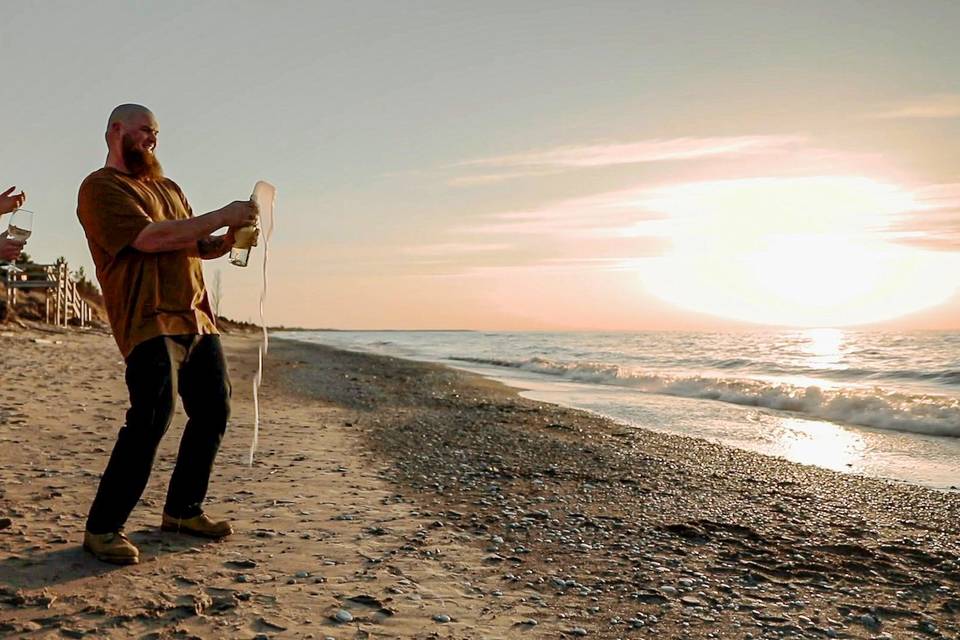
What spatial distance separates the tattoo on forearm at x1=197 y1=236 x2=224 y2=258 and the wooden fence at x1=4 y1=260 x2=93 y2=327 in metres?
21.0

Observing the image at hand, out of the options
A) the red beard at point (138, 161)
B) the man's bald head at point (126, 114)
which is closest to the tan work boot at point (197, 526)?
the red beard at point (138, 161)

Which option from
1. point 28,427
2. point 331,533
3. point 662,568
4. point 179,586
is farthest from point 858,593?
point 28,427

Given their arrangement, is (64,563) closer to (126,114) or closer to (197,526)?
(197,526)

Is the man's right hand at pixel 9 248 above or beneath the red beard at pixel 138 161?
beneath

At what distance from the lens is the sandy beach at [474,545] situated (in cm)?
365

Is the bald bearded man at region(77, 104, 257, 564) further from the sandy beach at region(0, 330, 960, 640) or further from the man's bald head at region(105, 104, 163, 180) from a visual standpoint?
the sandy beach at region(0, 330, 960, 640)

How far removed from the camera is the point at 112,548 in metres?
3.98

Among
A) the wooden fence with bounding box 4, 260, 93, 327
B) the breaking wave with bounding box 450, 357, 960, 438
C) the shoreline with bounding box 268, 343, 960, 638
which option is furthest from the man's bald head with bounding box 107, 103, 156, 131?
the wooden fence with bounding box 4, 260, 93, 327

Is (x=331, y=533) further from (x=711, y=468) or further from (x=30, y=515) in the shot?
(x=711, y=468)

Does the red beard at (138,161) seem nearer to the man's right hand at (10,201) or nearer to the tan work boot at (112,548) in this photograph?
the man's right hand at (10,201)

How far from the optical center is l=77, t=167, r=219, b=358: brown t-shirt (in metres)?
3.81

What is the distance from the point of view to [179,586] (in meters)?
3.77

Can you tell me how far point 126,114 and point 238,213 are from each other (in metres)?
0.79

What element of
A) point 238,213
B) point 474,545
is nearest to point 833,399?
point 474,545
